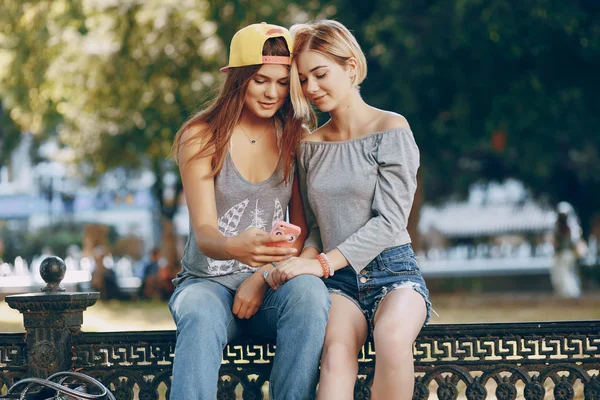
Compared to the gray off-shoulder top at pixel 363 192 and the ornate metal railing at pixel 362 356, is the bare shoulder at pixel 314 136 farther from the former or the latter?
the ornate metal railing at pixel 362 356

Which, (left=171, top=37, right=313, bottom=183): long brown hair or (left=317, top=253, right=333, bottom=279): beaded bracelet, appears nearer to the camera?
(left=317, top=253, right=333, bottom=279): beaded bracelet

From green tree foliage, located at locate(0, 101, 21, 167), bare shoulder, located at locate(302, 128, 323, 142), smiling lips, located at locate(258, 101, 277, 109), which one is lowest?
bare shoulder, located at locate(302, 128, 323, 142)

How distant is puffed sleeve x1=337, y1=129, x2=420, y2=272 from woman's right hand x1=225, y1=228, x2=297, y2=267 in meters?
0.38

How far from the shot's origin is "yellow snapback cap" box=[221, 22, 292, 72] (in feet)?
15.6

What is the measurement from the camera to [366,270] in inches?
184

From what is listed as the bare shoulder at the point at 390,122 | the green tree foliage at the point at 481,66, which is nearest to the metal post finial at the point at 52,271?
the bare shoulder at the point at 390,122

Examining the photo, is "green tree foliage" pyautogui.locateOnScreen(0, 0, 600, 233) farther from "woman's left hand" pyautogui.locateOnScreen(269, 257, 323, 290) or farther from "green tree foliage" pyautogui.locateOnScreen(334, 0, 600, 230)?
"woman's left hand" pyautogui.locateOnScreen(269, 257, 323, 290)

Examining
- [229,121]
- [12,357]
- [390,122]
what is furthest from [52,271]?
[390,122]

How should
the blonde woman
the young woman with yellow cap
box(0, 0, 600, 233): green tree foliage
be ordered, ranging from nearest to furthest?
the young woman with yellow cap, the blonde woman, box(0, 0, 600, 233): green tree foliage

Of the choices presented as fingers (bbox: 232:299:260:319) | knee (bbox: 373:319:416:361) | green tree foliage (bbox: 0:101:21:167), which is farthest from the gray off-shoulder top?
green tree foliage (bbox: 0:101:21:167)

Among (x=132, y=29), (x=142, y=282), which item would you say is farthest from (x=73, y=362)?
(x=142, y=282)

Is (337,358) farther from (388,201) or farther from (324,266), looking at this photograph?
(388,201)

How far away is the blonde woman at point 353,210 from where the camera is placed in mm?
4453

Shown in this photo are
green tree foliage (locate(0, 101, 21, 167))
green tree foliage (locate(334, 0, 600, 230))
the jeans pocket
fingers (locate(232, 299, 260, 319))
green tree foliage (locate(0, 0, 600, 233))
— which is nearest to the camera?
fingers (locate(232, 299, 260, 319))
